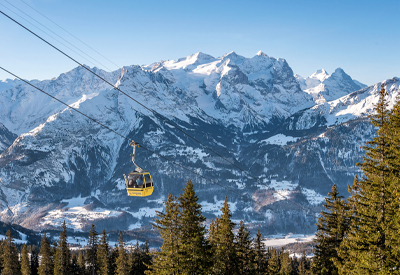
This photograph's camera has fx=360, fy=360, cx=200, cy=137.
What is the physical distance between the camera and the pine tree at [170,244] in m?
33.3

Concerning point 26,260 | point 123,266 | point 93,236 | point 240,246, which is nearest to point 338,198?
point 240,246

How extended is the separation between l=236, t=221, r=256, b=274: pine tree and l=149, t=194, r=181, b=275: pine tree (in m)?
12.1

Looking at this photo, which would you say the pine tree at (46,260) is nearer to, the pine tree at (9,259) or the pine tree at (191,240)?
the pine tree at (9,259)

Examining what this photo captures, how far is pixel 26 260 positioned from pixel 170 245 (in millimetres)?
75286

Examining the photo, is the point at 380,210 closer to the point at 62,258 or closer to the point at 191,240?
the point at 191,240

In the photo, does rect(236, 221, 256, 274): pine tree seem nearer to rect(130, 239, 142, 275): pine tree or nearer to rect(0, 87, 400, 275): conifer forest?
rect(0, 87, 400, 275): conifer forest

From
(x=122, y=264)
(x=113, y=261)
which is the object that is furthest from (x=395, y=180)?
(x=113, y=261)

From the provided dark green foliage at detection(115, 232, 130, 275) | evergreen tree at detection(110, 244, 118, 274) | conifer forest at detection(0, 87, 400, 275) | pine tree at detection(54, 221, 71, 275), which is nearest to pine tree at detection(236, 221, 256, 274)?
conifer forest at detection(0, 87, 400, 275)

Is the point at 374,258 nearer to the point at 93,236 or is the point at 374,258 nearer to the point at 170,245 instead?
the point at 170,245

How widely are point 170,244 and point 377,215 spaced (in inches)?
713

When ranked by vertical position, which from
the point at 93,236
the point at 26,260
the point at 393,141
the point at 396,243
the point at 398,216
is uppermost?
the point at 393,141

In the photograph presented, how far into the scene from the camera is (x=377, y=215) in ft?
80.9

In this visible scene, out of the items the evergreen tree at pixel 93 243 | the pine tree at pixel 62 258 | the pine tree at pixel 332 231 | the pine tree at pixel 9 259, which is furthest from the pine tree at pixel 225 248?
the pine tree at pixel 9 259

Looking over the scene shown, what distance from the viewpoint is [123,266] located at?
71.9m
